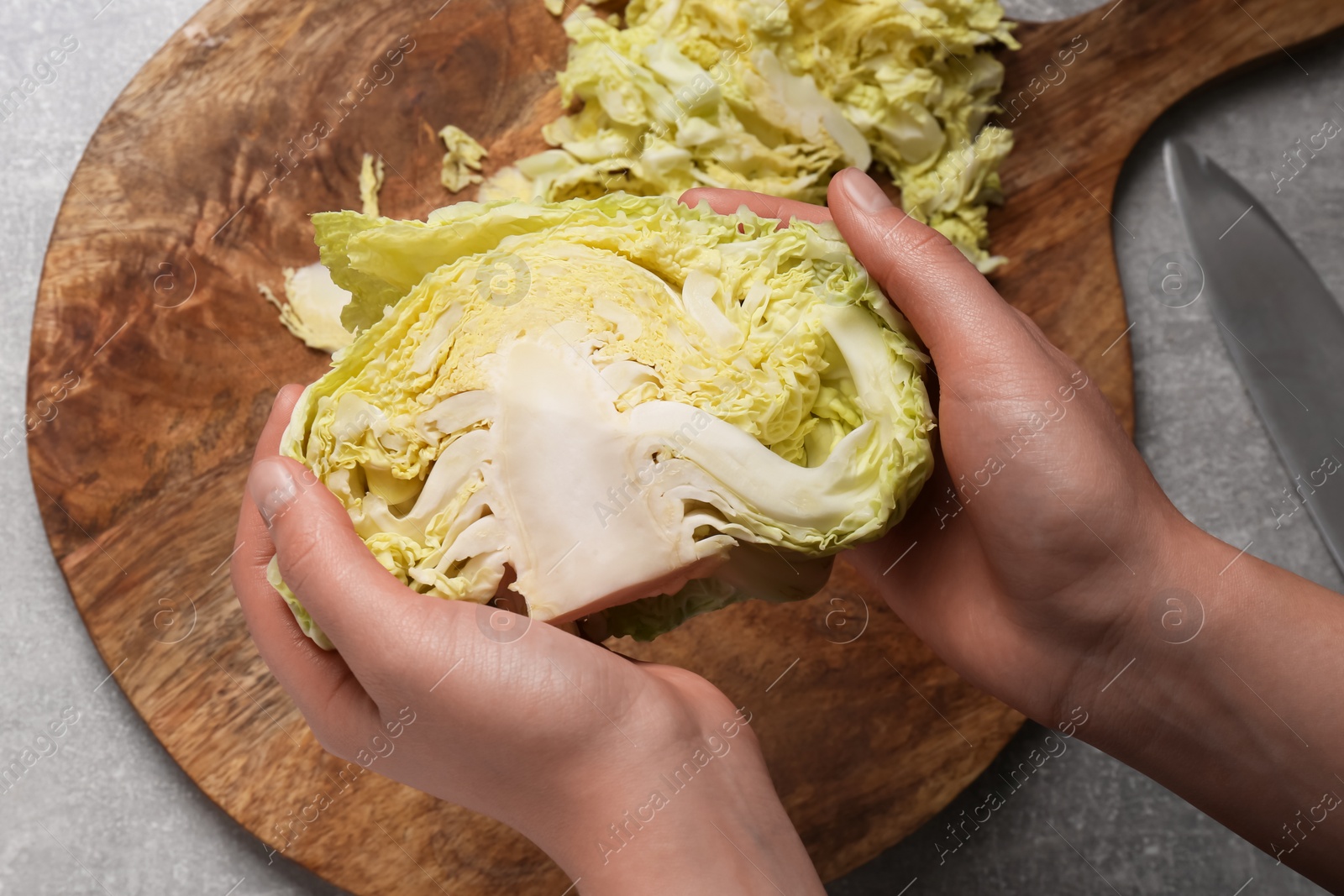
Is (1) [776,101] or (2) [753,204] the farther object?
(1) [776,101]

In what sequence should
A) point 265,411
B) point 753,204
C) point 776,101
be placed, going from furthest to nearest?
point 776,101, point 265,411, point 753,204

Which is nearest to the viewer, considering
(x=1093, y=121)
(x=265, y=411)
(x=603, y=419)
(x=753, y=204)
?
(x=603, y=419)

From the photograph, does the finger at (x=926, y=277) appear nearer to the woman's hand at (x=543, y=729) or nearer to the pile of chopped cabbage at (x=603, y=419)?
the pile of chopped cabbage at (x=603, y=419)

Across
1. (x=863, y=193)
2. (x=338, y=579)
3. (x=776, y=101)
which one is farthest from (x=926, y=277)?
(x=338, y=579)

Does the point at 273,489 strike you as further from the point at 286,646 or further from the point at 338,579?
the point at 286,646

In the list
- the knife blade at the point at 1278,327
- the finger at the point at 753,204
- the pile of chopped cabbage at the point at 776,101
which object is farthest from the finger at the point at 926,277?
the knife blade at the point at 1278,327

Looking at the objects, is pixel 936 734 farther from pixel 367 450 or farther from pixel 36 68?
pixel 36 68

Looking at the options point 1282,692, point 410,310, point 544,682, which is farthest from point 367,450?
point 1282,692
